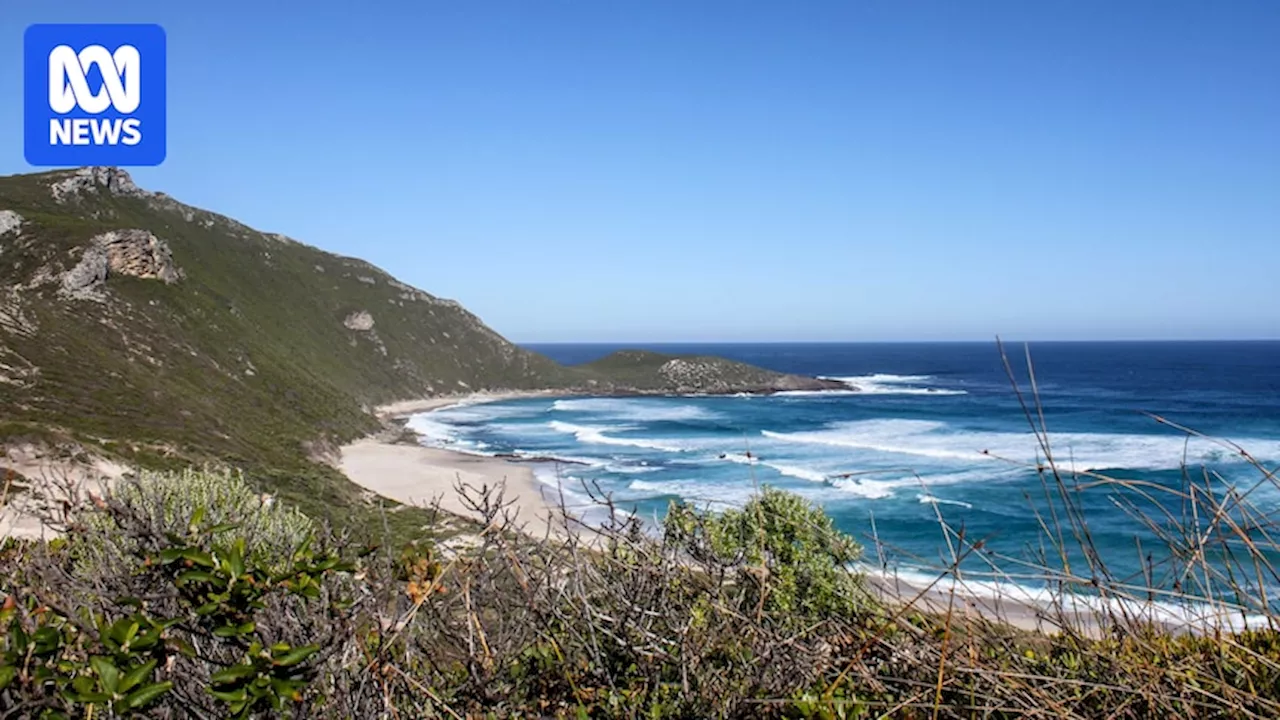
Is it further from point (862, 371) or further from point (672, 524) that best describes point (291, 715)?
point (862, 371)

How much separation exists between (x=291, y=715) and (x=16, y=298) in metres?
48.4

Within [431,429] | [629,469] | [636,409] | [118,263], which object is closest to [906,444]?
[629,469]

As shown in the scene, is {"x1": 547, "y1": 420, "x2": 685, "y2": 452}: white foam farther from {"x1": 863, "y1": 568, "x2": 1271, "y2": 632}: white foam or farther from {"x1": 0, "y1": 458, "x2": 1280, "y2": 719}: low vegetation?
{"x1": 0, "y1": 458, "x2": 1280, "y2": 719}: low vegetation

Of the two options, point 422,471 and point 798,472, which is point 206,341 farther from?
point 798,472

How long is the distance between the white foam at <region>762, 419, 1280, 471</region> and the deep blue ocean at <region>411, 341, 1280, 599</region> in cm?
19

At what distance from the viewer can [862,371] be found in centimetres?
15312

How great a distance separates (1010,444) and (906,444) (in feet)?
21.3

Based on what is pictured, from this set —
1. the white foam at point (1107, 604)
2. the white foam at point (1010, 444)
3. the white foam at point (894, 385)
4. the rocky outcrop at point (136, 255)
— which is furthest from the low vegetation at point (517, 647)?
the white foam at point (894, 385)

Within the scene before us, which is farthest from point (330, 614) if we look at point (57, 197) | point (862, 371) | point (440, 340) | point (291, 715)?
point (862, 371)

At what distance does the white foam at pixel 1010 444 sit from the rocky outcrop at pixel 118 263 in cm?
4647

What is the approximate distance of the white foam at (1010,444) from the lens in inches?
1644

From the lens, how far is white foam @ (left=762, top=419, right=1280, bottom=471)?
41.8 m

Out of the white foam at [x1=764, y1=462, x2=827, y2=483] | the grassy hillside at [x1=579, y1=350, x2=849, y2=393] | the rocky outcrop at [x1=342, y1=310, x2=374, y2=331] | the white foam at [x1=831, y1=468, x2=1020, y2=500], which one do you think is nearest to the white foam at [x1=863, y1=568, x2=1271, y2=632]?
the white foam at [x1=831, y1=468, x2=1020, y2=500]

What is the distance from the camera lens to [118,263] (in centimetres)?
5522
